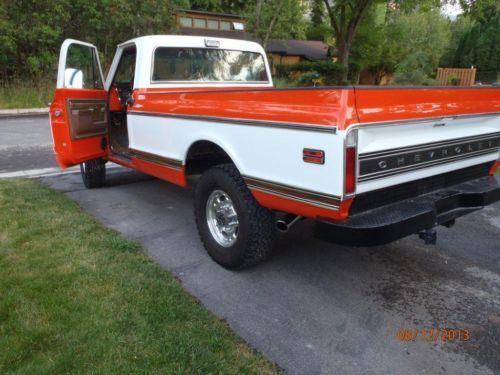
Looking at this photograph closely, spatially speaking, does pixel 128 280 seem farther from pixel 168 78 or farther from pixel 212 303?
pixel 168 78

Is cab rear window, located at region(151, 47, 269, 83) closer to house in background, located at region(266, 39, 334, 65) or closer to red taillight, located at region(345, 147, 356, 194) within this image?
red taillight, located at region(345, 147, 356, 194)

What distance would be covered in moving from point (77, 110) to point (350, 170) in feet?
12.1

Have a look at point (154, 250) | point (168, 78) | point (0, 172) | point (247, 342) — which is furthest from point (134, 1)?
point (247, 342)

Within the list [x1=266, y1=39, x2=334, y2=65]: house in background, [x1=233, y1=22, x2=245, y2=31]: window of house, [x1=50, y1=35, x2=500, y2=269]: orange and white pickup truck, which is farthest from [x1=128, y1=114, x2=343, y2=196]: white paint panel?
[x1=266, y1=39, x2=334, y2=65]: house in background

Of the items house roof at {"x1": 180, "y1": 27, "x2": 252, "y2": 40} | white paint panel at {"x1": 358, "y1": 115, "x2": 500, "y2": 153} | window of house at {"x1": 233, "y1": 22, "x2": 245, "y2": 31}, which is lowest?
white paint panel at {"x1": 358, "y1": 115, "x2": 500, "y2": 153}

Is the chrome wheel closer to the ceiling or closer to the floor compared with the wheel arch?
closer to the floor

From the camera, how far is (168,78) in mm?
4828

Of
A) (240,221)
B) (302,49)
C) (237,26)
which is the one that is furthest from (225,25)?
(240,221)

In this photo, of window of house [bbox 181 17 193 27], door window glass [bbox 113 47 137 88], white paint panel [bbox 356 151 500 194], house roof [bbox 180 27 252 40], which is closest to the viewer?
white paint panel [bbox 356 151 500 194]

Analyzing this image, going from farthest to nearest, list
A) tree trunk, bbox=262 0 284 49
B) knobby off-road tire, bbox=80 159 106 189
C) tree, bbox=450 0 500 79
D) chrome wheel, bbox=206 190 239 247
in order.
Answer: tree, bbox=450 0 500 79 < tree trunk, bbox=262 0 284 49 < knobby off-road tire, bbox=80 159 106 189 < chrome wheel, bbox=206 190 239 247

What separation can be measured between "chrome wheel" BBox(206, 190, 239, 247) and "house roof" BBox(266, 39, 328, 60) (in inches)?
1191

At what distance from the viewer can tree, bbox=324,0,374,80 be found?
22.8m

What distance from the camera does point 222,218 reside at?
349cm

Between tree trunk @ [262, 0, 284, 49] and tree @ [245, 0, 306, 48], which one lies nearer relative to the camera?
tree trunk @ [262, 0, 284, 49]
